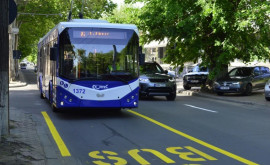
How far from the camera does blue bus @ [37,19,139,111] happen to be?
39.2ft

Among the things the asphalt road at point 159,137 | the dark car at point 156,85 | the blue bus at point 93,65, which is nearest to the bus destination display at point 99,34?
the blue bus at point 93,65

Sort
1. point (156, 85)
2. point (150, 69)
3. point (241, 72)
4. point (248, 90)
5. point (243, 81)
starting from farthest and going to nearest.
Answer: point (241, 72) → point (248, 90) → point (243, 81) → point (150, 69) → point (156, 85)

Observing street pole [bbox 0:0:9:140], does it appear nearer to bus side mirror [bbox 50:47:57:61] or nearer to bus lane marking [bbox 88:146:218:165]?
bus lane marking [bbox 88:146:218:165]

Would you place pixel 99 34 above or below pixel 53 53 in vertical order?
above

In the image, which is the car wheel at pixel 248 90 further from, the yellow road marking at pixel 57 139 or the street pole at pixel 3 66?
the street pole at pixel 3 66

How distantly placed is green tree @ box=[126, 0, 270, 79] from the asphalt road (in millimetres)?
7047

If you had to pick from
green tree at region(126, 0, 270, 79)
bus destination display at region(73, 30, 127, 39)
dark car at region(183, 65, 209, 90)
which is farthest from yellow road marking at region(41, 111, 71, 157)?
dark car at region(183, 65, 209, 90)

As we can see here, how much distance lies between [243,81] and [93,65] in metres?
12.8

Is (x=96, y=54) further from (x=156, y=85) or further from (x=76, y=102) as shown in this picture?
(x=156, y=85)

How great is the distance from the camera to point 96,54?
12.0 meters

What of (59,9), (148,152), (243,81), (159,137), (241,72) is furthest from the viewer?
(59,9)

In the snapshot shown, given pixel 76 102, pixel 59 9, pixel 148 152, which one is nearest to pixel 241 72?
pixel 76 102

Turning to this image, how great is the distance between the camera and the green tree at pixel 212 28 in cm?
2019

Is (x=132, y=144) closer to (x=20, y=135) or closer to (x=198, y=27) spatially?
(x=20, y=135)
